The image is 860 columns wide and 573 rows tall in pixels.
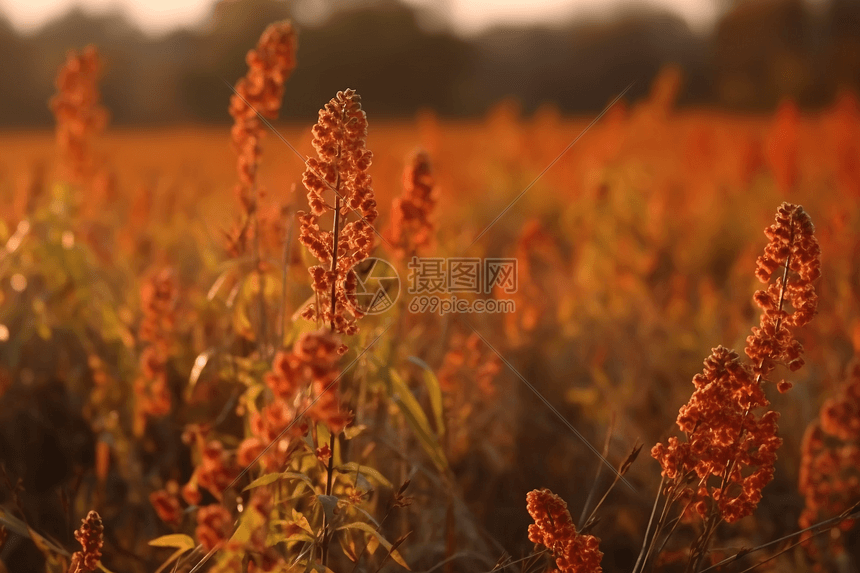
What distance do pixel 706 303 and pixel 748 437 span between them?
1593 millimetres

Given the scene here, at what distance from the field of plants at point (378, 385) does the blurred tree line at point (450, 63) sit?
49.7ft

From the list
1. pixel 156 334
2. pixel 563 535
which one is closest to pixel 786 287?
pixel 563 535

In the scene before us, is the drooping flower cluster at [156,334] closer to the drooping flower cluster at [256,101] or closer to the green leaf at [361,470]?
the drooping flower cluster at [256,101]

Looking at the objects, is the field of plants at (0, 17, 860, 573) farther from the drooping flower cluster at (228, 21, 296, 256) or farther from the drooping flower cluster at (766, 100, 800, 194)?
the drooping flower cluster at (766, 100, 800, 194)

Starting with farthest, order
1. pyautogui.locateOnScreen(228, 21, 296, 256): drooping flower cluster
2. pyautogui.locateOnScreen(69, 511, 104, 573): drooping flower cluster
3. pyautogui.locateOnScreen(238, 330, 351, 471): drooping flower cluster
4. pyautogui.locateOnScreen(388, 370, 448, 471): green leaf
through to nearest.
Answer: pyautogui.locateOnScreen(228, 21, 296, 256): drooping flower cluster → pyautogui.locateOnScreen(388, 370, 448, 471): green leaf → pyautogui.locateOnScreen(69, 511, 104, 573): drooping flower cluster → pyautogui.locateOnScreen(238, 330, 351, 471): drooping flower cluster

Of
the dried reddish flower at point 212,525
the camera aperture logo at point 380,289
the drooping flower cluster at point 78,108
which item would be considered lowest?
the dried reddish flower at point 212,525

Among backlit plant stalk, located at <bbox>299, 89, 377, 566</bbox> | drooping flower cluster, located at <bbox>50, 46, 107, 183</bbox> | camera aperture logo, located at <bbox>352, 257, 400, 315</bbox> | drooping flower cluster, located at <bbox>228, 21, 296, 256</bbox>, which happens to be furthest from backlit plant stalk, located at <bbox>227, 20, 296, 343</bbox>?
drooping flower cluster, located at <bbox>50, 46, 107, 183</bbox>

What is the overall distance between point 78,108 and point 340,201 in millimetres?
1585

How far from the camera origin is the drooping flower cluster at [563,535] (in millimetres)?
940

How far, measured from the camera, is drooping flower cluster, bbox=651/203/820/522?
940 mm

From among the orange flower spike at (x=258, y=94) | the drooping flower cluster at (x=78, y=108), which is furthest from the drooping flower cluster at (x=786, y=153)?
the drooping flower cluster at (x=78, y=108)

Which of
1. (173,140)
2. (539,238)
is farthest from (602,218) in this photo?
(173,140)

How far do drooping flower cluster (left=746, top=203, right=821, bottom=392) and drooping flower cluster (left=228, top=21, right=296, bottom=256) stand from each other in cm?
95

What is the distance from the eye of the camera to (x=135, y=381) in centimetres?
166
